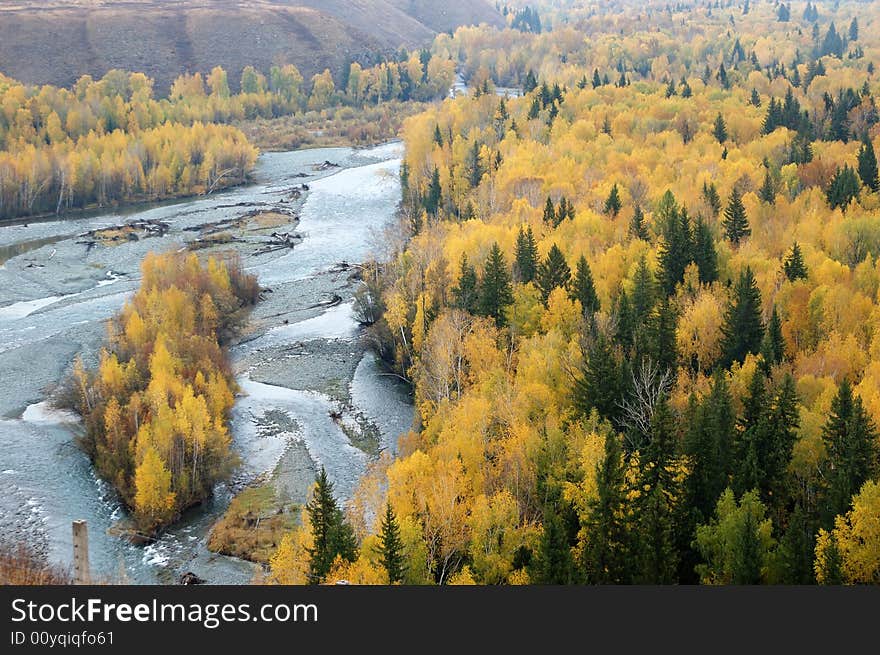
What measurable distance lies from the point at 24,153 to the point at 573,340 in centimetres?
7441

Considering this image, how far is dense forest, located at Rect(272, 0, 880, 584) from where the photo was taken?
28.5 meters

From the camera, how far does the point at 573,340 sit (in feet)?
142

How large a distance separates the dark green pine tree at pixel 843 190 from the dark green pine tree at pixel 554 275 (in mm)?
25557

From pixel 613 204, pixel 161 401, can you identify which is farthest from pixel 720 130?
pixel 161 401

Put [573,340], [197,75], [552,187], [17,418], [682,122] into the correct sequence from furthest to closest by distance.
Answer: [197,75] → [682,122] → [552,187] → [17,418] → [573,340]

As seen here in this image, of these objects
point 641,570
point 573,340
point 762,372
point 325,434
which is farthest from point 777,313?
point 325,434

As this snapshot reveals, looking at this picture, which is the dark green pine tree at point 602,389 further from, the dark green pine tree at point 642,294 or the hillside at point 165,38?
the hillside at point 165,38

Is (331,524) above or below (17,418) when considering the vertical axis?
above

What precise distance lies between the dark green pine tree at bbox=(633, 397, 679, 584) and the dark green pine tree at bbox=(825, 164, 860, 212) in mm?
39292

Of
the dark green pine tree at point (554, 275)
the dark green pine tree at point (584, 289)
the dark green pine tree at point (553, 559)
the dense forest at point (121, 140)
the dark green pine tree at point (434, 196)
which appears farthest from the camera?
the dense forest at point (121, 140)

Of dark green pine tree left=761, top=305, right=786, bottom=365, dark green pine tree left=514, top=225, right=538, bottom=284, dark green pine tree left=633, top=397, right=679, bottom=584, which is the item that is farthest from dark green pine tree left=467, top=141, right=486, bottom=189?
dark green pine tree left=633, top=397, right=679, bottom=584

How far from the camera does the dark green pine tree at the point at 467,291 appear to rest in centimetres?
5055

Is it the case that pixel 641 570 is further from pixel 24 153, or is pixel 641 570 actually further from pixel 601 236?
pixel 24 153

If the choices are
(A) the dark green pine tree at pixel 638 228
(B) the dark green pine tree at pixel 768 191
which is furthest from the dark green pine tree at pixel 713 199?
(A) the dark green pine tree at pixel 638 228
